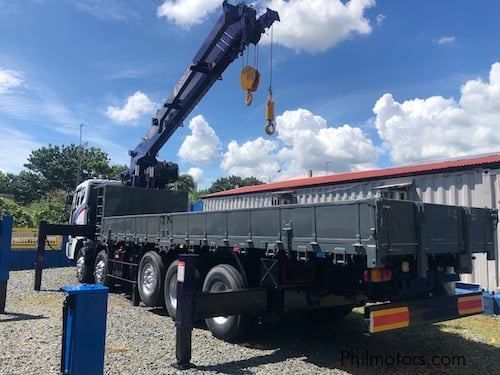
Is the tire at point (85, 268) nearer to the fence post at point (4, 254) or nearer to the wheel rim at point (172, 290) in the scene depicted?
the fence post at point (4, 254)

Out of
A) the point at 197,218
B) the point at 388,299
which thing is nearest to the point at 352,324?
the point at 388,299

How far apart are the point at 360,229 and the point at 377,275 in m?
0.62

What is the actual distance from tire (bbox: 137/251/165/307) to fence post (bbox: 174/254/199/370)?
3064 mm

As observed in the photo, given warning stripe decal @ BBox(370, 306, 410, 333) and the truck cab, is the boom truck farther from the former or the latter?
the truck cab

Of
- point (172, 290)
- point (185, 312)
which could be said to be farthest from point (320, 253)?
point (172, 290)

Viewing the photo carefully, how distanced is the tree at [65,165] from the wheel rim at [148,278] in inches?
1927

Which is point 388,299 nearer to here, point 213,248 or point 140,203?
point 213,248

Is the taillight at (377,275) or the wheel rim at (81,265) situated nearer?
the taillight at (377,275)

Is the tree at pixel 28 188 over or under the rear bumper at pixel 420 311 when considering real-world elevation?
over

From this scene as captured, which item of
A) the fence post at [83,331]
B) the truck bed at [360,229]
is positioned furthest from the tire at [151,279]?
the fence post at [83,331]

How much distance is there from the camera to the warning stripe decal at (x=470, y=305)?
18.9 ft

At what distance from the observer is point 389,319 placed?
16.2 ft

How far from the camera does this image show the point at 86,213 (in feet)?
41.7

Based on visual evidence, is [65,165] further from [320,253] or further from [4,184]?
[320,253]
